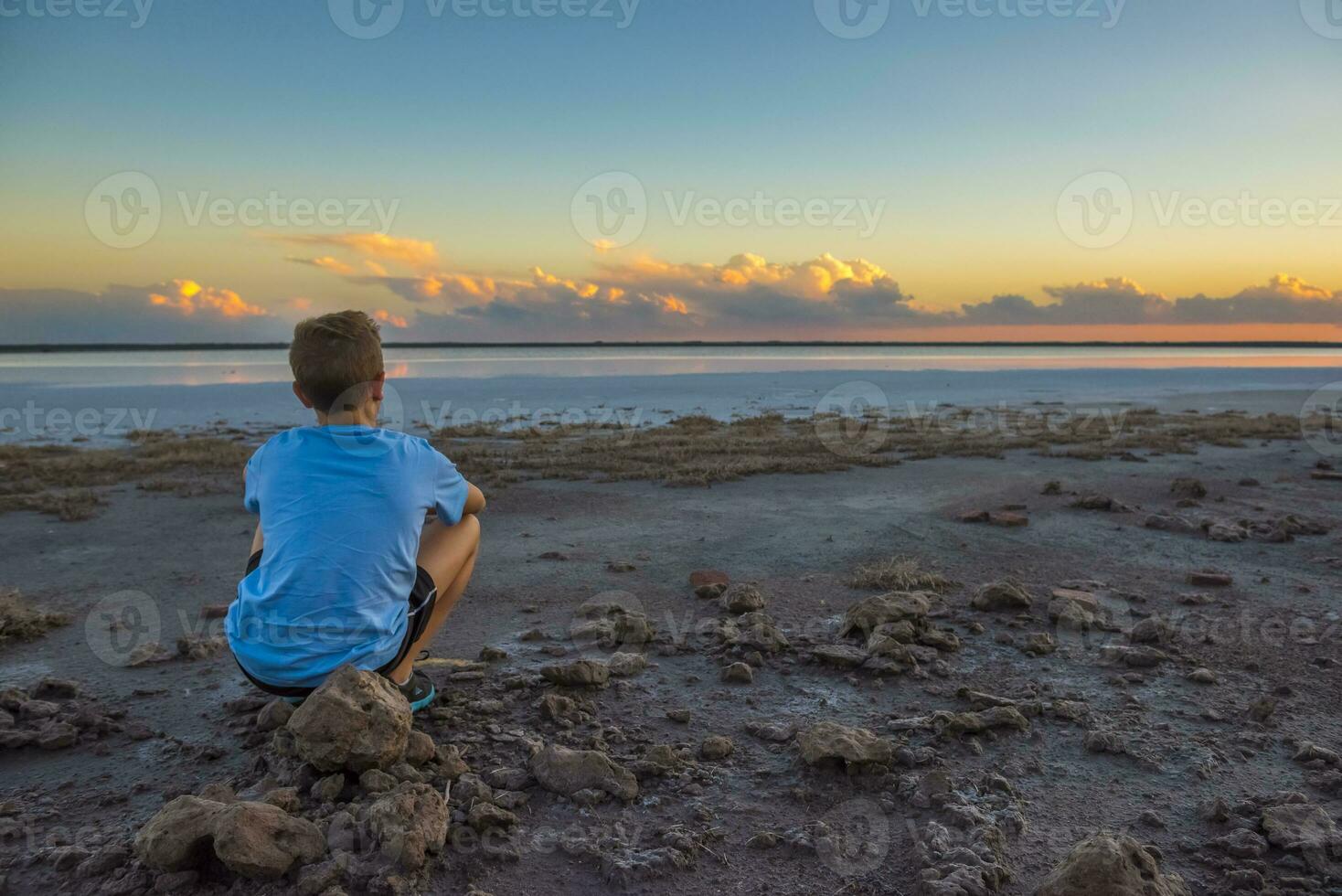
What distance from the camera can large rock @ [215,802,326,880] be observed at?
2.10 meters

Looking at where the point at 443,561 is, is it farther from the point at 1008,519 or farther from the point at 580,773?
the point at 1008,519

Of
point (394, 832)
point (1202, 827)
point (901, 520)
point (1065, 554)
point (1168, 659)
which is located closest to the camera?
point (394, 832)

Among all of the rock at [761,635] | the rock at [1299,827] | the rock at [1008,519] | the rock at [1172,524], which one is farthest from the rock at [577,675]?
the rock at [1172,524]

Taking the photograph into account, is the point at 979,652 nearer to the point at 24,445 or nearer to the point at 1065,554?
the point at 1065,554

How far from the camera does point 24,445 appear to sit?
43.3 feet

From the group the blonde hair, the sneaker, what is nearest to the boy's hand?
the blonde hair

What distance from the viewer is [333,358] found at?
107 inches

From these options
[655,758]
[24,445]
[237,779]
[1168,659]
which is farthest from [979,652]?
[24,445]

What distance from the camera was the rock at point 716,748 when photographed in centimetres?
293

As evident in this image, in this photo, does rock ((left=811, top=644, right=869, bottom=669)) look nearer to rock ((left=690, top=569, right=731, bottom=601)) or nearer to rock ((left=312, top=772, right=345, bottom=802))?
Answer: rock ((left=690, top=569, right=731, bottom=601))

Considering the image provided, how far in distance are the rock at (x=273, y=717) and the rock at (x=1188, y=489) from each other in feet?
25.0

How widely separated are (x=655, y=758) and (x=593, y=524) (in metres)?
4.21

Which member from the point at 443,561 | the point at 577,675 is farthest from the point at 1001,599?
the point at 443,561

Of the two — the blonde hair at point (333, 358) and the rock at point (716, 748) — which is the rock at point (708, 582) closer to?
the rock at point (716, 748)
